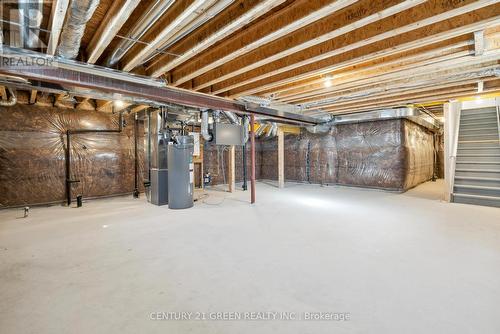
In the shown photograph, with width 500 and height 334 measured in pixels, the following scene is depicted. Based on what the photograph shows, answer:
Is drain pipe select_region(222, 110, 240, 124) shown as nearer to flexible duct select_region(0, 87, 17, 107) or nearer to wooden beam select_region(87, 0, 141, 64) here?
wooden beam select_region(87, 0, 141, 64)

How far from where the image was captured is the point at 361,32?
7.23 ft

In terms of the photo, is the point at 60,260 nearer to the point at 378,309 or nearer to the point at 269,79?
the point at 378,309

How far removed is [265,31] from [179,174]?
9.56 ft

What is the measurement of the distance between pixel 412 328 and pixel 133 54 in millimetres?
3401

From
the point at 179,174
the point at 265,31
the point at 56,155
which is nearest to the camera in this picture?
the point at 265,31

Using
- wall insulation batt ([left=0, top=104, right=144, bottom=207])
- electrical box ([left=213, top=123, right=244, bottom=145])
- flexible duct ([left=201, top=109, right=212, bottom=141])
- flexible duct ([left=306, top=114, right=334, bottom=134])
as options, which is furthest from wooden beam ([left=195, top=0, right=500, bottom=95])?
flexible duct ([left=306, top=114, right=334, bottom=134])

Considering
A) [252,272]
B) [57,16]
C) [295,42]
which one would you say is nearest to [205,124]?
[295,42]

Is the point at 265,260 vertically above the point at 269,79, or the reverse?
the point at 269,79

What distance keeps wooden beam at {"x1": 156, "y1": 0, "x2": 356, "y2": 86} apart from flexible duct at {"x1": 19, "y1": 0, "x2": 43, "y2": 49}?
3.71ft

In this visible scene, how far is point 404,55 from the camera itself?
2.64m

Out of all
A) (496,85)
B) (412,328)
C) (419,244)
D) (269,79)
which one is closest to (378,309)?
(412,328)

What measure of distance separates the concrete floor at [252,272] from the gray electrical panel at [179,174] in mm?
647

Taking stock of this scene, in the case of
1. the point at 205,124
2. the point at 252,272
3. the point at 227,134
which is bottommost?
the point at 252,272

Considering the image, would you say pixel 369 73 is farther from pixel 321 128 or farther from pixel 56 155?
pixel 56 155
